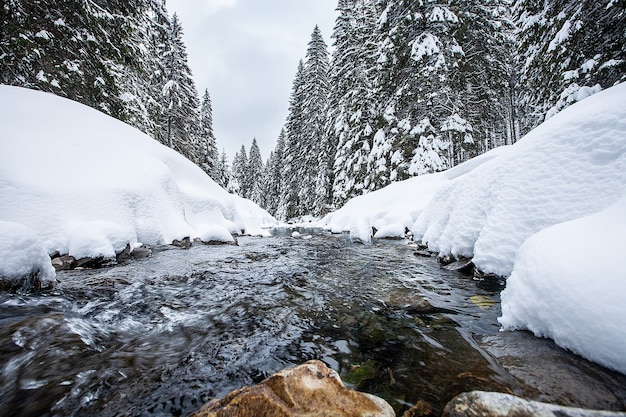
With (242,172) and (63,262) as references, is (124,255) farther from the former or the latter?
(242,172)

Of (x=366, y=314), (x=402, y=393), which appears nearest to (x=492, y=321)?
(x=366, y=314)

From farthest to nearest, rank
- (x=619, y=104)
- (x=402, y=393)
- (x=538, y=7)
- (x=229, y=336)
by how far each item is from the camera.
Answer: (x=538, y=7) → (x=619, y=104) → (x=229, y=336) → (x=402, y=393)

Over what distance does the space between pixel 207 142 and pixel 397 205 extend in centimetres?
2462

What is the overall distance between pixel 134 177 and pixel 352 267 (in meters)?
5.94

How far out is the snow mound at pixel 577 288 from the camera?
1614 millimetres

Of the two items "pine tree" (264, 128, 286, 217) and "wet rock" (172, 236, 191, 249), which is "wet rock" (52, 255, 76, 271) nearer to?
"wet rock" (172, 236, 191, 249)

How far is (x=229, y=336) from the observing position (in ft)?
8.27

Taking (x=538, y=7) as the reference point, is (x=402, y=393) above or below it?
below

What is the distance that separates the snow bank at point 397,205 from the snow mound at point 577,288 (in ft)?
17.4

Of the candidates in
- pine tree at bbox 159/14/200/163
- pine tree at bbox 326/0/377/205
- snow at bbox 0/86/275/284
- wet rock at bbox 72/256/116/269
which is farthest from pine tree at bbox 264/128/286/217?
wet rock at bbox 72/256/116/269

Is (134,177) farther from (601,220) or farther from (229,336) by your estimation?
(601,220)

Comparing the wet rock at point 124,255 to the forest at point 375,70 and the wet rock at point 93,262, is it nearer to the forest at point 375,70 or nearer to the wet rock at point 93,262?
the wet rock at point 93,262

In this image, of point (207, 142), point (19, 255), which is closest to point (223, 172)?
point (207, 142)

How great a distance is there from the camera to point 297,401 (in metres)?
1.43
